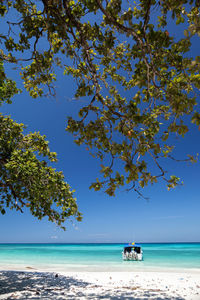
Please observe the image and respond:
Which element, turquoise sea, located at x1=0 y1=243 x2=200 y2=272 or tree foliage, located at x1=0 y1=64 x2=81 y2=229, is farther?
turquoise sea, located at x1=0 y1=243 x2=200 y2=272

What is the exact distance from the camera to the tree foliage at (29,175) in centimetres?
698

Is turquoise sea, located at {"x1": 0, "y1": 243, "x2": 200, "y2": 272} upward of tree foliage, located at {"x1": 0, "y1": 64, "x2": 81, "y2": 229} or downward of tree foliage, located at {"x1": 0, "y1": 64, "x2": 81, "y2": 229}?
downward

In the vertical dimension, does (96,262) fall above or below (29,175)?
below

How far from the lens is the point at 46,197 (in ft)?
23.6

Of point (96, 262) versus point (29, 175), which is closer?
point (29, 175)

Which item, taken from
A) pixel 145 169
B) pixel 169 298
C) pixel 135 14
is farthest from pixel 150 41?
pixel 169 298

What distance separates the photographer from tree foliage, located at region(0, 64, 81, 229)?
698 centimetres

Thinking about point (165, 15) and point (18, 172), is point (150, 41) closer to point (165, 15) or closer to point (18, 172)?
point (165, 15)

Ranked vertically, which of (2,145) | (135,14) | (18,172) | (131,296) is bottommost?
(131,296)

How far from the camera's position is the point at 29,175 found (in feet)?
22.6

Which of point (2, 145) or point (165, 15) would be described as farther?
point (2, 145)

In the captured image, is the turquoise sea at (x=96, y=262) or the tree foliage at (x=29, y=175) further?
the turquoise sea at (x=96, y=262)

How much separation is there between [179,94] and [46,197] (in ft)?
19.1

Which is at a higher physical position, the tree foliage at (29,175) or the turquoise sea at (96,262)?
the tree foliage at (29,175)
